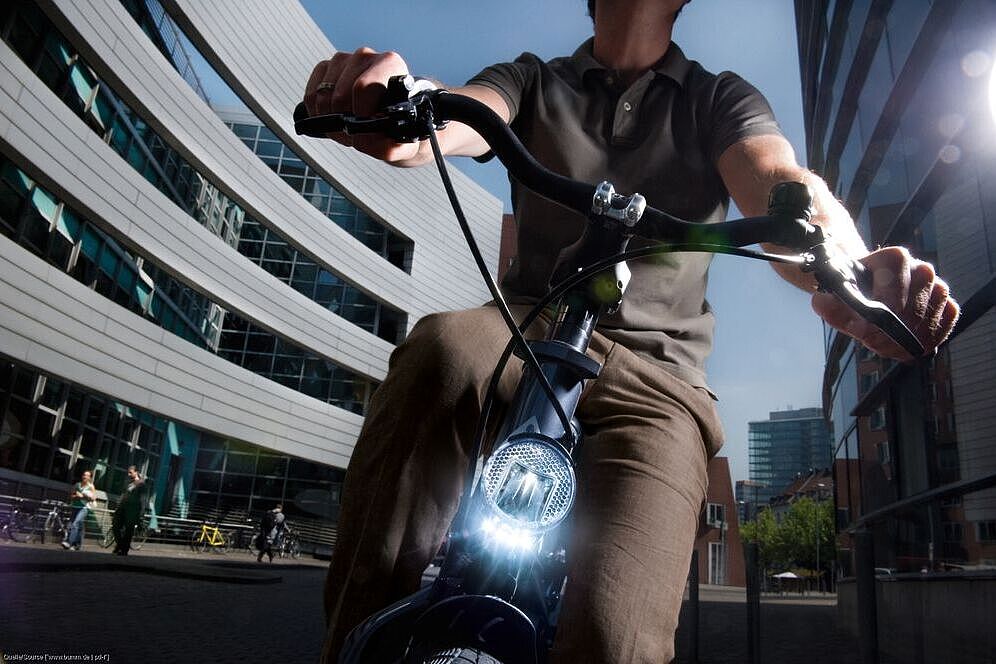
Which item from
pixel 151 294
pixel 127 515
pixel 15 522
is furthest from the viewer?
pixel 151 294

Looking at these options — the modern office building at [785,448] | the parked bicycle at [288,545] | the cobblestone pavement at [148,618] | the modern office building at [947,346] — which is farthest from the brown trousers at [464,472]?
the modern office building at [785,448]

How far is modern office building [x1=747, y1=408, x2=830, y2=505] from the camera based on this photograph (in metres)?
178

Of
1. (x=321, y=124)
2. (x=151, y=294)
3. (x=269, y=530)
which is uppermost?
(x=151, y=294)

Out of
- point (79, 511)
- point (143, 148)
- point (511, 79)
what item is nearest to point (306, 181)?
point (143, 148)

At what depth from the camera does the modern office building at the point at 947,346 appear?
4.92 meters

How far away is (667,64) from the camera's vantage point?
1823mm

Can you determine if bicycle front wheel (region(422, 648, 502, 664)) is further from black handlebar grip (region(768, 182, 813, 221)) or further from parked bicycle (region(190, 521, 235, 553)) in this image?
parked bicycle (region(190, 521, 235, 553))

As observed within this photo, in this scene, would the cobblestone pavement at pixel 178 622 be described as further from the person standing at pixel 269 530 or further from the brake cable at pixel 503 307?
the person standing at pixel 269 530

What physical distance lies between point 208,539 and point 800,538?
73598 mm

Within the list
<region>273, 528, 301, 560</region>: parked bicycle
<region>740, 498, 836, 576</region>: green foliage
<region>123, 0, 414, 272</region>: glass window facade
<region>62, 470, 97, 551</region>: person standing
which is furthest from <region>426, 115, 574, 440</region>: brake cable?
<region>740, 498, 836, 576</region>: green foliage

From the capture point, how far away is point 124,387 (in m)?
19.1

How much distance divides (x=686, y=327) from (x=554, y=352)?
1.75ft

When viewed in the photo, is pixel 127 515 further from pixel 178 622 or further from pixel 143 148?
pixel 143 148

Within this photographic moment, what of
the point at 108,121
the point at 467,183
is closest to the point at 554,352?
the point at 108,121
